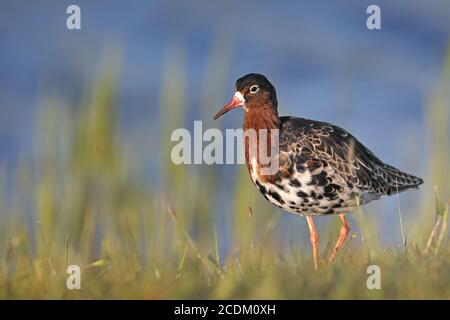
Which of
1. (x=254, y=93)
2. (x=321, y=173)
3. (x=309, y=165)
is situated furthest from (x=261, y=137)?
(x=321, y=173)

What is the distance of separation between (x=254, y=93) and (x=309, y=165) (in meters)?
1.25

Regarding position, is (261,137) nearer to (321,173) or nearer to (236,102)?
(236,102)

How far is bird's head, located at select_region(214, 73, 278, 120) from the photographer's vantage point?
8.84m

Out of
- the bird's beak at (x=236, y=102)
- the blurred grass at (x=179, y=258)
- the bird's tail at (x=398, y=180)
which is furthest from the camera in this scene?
the bird's tail at (x=398, y=180)

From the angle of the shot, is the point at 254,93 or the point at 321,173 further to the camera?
the point at 254,93

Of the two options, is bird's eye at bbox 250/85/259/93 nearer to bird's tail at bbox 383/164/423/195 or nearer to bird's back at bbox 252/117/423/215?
bird's back at bbox 252/117/423/215

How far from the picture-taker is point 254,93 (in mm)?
8883

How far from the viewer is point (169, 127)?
42.2 feet

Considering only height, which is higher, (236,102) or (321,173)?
(236,102)

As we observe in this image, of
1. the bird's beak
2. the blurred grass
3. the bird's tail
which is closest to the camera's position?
the blurred grass

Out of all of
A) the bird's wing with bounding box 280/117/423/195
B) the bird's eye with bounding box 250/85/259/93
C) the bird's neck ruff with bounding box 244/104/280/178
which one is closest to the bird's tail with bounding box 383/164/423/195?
the bird's wing with bounding box 280/117/423/195

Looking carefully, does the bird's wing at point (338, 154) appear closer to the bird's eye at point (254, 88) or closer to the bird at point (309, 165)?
the bird at point (309, 165)

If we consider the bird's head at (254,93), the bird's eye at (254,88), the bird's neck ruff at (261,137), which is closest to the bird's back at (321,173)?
the bird's neck ruff at (261,137)

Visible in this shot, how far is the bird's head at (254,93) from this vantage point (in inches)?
348
